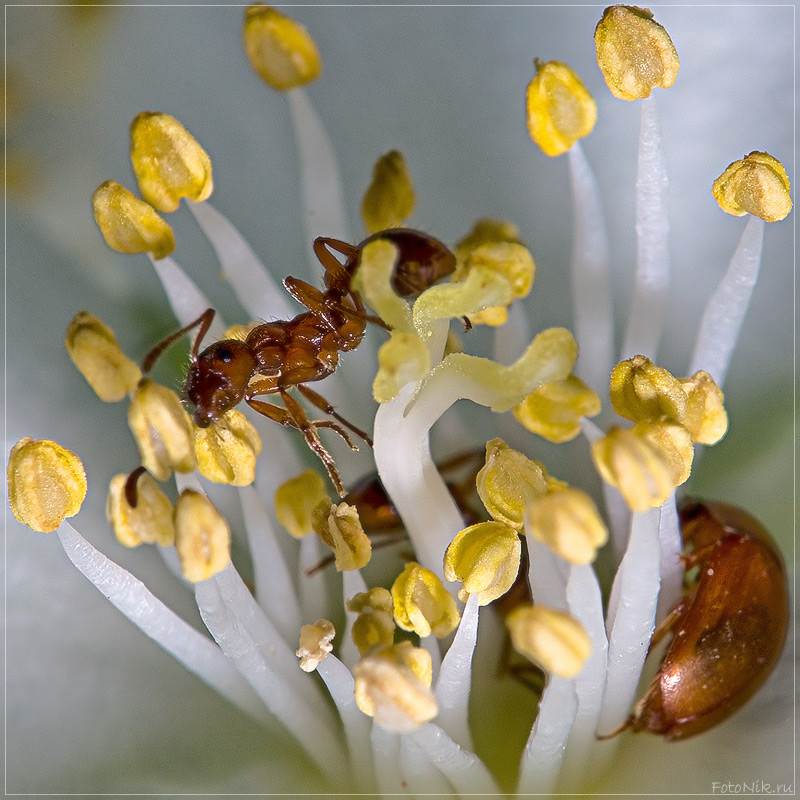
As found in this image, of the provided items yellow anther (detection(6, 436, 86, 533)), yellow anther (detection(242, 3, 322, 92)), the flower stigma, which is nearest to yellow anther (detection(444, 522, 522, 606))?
the flower stigma

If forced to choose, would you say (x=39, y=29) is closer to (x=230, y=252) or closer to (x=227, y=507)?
(x=230, y=252)

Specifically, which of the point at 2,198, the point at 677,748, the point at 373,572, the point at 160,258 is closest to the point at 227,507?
the point at 373,572

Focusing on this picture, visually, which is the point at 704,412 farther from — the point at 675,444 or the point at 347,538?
the point at 347,538

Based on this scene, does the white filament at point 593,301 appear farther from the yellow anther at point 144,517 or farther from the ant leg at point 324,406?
the yellow anther at point 144,517

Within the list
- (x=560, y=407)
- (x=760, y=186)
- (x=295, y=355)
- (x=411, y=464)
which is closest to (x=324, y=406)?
(x=295, y=355)

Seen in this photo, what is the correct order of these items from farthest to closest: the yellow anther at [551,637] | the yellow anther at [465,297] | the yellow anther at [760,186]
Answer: the yellow anther at [760,186], the yellow anther at [465,297], the yellow anther at [551,637]

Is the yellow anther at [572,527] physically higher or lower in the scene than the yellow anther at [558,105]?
lower

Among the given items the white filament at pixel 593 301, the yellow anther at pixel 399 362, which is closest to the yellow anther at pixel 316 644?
the yellow anther at pixel 399 362
